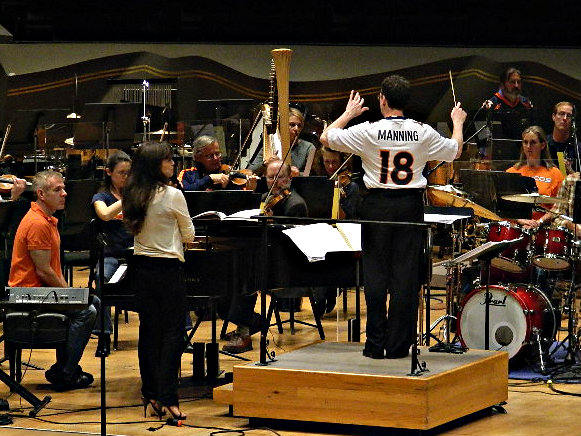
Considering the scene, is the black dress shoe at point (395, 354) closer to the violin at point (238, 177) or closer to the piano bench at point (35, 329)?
the piano bench at point (35, 329)

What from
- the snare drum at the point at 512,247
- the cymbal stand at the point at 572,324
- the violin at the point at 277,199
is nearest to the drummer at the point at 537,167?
the snare drum at the point at 512,247

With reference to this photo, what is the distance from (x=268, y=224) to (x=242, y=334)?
167cm

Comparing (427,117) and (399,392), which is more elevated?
(427,117)

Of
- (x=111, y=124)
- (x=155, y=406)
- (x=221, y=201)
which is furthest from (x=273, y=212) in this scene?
(x=111, y=124)

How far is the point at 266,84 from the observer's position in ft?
45.1

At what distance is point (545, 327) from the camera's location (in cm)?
768

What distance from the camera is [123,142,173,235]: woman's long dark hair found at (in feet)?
20.2

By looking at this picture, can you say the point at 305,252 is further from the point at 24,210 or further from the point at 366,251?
the point at 24,210

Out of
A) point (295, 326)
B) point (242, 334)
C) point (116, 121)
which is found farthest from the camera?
point (116, 121)

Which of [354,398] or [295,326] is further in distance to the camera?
[295,326]

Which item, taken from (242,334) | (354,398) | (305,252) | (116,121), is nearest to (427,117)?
(116,121)

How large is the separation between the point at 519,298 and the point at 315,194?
1556mm

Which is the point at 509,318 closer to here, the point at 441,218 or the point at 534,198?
the point at 534,198

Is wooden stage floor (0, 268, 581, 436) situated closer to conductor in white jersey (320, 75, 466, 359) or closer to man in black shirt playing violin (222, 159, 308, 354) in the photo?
man in black shirt playing violin (222, 159, 308, 354)
